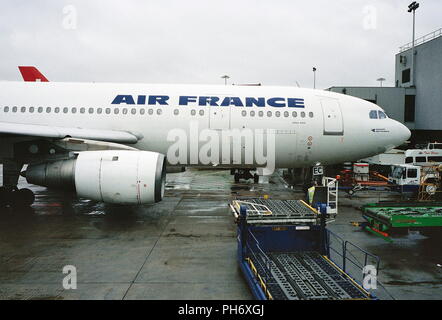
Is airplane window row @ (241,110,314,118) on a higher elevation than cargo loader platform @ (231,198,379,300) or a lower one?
higher

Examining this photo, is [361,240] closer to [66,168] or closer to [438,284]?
[438,284]

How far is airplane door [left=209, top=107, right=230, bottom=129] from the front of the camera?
11.9m

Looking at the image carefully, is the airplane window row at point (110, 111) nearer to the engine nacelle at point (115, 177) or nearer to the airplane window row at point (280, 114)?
the airplane window row at point (280, 114)

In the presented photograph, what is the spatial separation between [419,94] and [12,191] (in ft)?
107

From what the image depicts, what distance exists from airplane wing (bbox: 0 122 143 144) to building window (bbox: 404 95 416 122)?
29.1 m

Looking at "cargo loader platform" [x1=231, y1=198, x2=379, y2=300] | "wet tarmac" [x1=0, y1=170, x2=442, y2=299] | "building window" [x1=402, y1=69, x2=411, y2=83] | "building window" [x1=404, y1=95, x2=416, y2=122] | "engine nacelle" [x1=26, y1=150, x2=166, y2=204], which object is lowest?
"wet tarmac" [x1=0, y1=170, x2=442, y2=299]

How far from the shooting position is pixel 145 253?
7.60 metres

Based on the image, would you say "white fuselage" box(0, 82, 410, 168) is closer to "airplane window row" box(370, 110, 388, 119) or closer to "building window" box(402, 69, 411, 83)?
"airplane window row" box(370, 110, 388, 119)

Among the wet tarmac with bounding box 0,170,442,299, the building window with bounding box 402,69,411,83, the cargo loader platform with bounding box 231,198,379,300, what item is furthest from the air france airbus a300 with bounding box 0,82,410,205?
the building window with bounding box 402,69,411,83

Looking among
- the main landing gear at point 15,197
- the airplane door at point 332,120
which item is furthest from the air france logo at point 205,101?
the main landing gear at point 15,197

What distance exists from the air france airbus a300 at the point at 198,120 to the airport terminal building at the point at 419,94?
19463mm

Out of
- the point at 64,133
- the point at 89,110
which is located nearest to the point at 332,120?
the point at 89,110

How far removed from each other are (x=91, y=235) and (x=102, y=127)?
4544 millimetres

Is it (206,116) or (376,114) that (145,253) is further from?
(376,114)
